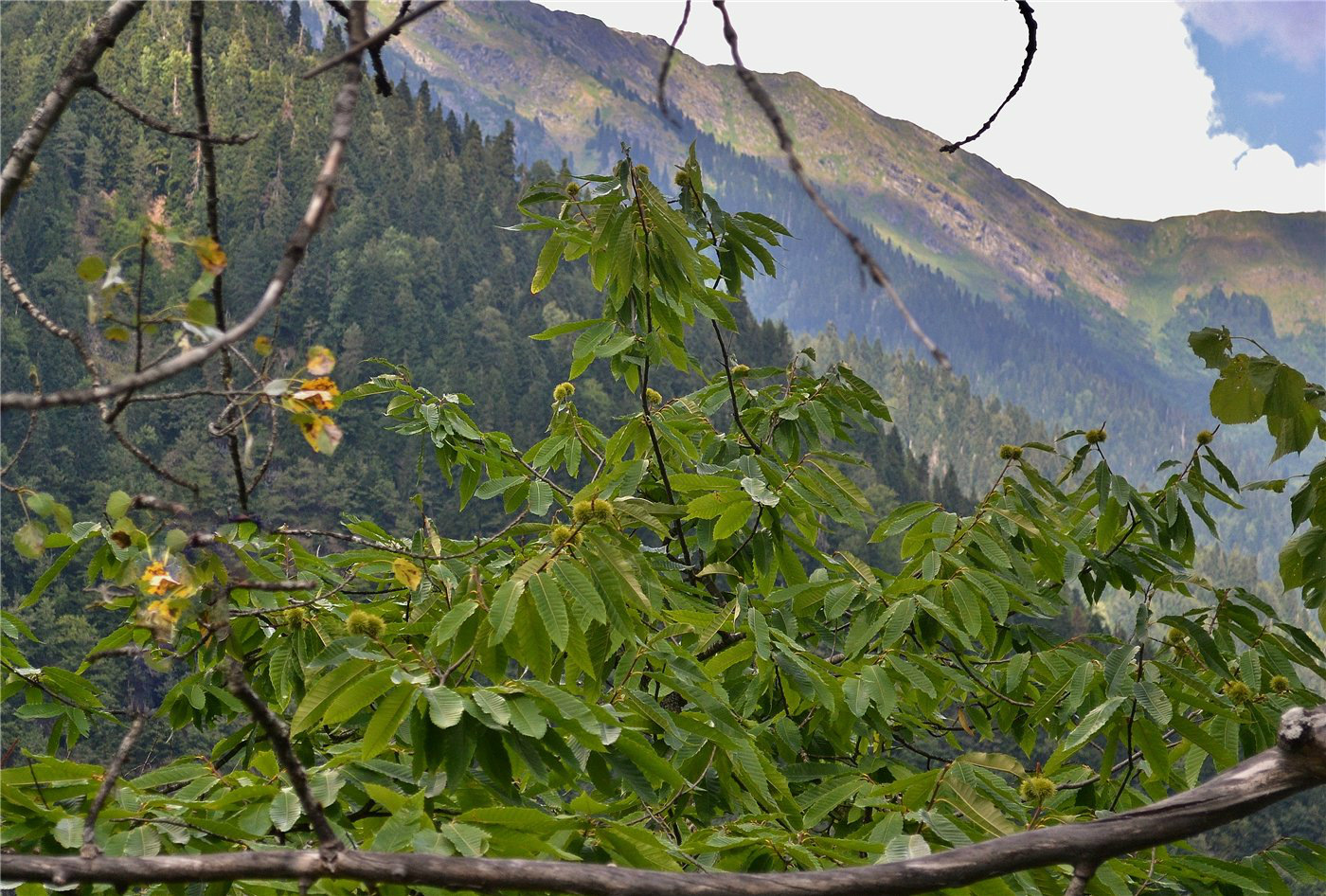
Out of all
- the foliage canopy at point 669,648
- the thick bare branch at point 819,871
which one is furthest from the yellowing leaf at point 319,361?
the thick bare branch at point 819,871

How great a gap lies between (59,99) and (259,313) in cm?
66

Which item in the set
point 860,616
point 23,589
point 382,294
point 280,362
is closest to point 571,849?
point 280,362

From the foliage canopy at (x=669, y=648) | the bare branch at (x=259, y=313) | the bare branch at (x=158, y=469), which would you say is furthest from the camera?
the foliage canopy at (x=669, y=648)

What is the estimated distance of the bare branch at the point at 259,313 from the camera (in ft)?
3.57

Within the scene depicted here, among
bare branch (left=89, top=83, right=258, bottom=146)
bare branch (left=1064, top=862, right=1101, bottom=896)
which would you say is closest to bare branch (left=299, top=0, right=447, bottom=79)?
bare branch (left=89, top=83, right=258, bottom=146)

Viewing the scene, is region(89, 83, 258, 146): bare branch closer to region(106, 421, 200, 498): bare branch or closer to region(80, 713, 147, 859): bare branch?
region(106, 421, 200, 498): bare branch

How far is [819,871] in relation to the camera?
126cm

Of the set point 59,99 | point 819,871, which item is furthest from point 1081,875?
point 59,99

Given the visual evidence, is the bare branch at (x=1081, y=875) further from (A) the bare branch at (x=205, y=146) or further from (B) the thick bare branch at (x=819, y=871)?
(A) the bare branch at (x=205, y=146)

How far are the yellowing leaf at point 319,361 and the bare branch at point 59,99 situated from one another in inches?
15.8

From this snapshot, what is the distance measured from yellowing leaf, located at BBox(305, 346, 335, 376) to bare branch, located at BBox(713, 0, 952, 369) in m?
0.66

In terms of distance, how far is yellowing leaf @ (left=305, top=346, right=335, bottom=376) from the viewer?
1.52m

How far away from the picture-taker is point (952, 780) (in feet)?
8.59

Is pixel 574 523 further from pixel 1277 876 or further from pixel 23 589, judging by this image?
pixel 23 589
